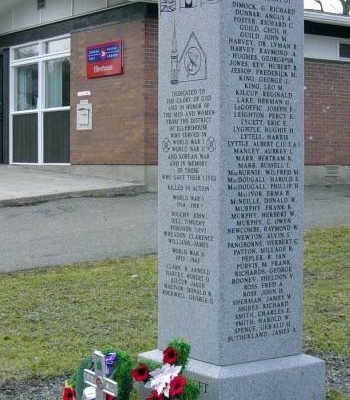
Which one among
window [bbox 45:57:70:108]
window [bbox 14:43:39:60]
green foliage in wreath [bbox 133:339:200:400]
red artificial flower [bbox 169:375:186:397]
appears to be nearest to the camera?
red artificial flower [bbox 169:375:186:397]

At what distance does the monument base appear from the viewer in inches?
180

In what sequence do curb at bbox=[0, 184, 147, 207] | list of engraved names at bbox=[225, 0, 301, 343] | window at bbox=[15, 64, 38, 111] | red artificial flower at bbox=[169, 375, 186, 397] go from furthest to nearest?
window at bbox=[15, 64, 38, 111], curb at bbox=[0, 184, 147, 207], list of engraved names at bbox=[225, 0, 301, 343], red artificial flower at bbox=[169, 375, 186, 397]

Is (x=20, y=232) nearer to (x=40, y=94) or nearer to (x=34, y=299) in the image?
(x=34, y=299)

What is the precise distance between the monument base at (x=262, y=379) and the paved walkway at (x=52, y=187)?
10463 mm

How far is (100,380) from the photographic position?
4.24m

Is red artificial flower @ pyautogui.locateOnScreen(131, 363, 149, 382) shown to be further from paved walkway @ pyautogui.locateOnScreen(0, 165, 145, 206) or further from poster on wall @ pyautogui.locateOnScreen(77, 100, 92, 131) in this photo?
poster on wall @ pyautogui.locateOnScreen(77, 100, 92, 131)

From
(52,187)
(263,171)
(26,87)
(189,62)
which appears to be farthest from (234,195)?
(26,87)

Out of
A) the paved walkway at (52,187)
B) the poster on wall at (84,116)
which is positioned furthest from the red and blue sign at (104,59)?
the paved walkway at (52,187)

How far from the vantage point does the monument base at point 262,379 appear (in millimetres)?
4578

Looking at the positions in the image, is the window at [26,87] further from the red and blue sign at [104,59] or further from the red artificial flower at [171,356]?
the red artificial flower at [171,356]

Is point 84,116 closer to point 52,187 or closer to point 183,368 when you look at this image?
point 52,187

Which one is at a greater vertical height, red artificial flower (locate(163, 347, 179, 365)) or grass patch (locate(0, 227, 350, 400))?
red artificial flower (locate(163, 347, 179, 365))

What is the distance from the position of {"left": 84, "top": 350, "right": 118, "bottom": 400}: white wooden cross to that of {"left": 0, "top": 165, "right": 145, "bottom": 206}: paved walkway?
35.6 feet

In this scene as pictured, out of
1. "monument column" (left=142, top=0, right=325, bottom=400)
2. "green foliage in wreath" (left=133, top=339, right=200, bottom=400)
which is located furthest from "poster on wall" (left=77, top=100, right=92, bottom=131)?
"green foliage in wreath" (left=133, top=339, right=200, bottom=400)
